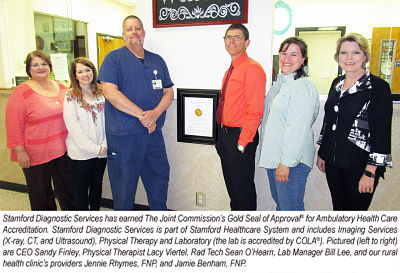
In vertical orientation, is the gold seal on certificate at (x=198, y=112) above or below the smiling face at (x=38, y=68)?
below

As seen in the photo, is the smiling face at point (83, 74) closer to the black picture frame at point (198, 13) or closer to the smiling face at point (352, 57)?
the black picture frame at point (198, 13)

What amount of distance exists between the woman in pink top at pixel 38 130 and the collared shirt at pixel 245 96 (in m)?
1.28

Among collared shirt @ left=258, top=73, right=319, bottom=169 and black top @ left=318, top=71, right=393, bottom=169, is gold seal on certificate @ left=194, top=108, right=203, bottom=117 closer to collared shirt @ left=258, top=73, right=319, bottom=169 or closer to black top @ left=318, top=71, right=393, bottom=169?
collared shirt @ left=258, top=73, right=319, bottom=169

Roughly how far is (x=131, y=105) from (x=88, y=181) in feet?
2.28

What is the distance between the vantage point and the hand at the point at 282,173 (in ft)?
4.83

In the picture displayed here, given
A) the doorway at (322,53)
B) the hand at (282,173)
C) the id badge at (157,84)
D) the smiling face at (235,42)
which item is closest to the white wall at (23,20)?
the id badge at (157,84)

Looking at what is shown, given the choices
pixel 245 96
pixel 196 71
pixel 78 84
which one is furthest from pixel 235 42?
pixel 78 84

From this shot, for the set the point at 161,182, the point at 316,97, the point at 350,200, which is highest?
the point at 316,97

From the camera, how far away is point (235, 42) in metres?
1.69

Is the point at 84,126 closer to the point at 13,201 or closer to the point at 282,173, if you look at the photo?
the point at 282,173

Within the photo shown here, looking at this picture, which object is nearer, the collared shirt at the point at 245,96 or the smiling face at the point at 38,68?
the collared shirt at the point at 245,96

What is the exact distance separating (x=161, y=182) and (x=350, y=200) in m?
1.32
